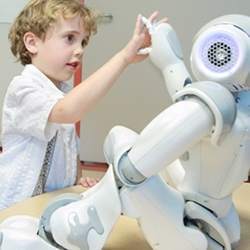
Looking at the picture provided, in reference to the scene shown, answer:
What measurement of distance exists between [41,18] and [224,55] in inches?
A: 20.1

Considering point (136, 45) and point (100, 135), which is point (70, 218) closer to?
point (136, 45)

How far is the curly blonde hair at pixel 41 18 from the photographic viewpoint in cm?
88

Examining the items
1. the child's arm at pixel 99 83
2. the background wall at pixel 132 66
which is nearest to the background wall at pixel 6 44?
the background wall at pixel 132 66

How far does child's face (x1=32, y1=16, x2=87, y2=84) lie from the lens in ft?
2.87

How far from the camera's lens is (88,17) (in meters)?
0.92

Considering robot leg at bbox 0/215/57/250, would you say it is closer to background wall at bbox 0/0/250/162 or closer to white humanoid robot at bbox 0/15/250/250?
white humanoid robot at bbox 0/15/250/250

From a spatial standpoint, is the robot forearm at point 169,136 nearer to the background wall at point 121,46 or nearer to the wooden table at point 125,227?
the wooden table at point 125,227

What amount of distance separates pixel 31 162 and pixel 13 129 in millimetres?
71

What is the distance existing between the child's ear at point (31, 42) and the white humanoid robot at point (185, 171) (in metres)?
0.40

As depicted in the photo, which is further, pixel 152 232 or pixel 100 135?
pixel 100 135

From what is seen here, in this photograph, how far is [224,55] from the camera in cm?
46

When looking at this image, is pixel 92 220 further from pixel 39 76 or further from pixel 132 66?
pixel 132 66

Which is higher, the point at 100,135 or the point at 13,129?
the point at 13,129

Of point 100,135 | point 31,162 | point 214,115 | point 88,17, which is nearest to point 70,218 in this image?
point 214,115
